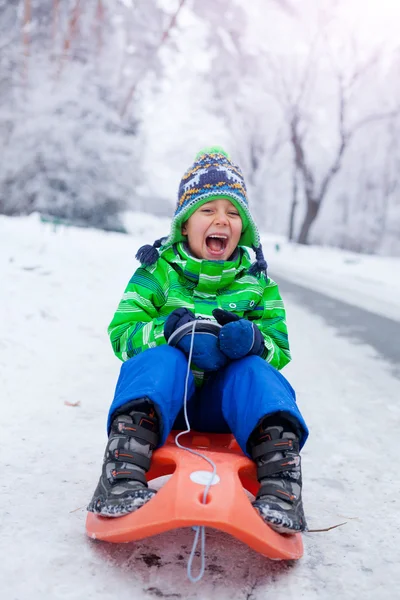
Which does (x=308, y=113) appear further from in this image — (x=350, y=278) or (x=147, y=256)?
(x=147, y=256)

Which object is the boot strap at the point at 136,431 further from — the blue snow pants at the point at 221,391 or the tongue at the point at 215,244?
the tongue at the point at 215,244

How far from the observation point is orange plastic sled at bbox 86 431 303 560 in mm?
1426

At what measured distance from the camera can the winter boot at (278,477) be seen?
1.58 m

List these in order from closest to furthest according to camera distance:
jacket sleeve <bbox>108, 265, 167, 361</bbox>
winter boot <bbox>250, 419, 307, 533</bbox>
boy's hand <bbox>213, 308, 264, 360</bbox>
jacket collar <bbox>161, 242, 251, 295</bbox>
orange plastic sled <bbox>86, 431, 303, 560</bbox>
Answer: orange plastic sled <bbox>86, 431, 303, 560</bbox> → winter boot <bbox>250, 419, 307, 533</bbox> → boy's hand <bbox>213, 308, 264, 360</bbox> → jacket sleeve <bbox>108, 265, 167, 361</bbox> → jacket collar <bbox>161, 242, 251, 295</bbox>

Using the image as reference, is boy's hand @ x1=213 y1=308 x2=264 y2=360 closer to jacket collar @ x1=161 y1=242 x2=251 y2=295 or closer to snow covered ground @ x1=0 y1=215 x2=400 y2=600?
jacket collar @ x1=161 y1=242 x2=251 y2=295

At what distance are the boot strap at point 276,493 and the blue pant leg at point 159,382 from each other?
1.08 feet

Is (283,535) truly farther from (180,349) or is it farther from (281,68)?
(281,68)

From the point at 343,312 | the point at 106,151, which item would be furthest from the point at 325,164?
the point at 343,312

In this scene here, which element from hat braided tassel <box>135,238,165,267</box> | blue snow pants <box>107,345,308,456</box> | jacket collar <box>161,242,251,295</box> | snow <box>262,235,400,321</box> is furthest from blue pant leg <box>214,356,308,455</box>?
snow <box>262,235,400,321</box>

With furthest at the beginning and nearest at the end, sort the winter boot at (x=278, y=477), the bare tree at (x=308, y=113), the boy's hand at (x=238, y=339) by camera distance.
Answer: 1. the bare tree at (x=308, y=113)
2. the boy's hand at (x=238, y=339)
3. the winter boot at (x=278, y=477)

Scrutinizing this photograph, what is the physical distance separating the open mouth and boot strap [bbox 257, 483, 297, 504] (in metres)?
1.02

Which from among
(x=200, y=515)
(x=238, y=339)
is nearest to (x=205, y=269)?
(x=238, y=339)

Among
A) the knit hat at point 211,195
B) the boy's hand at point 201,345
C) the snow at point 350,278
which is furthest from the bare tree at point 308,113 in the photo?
the boy's hand at point 201,345

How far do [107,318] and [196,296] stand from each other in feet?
9.69
